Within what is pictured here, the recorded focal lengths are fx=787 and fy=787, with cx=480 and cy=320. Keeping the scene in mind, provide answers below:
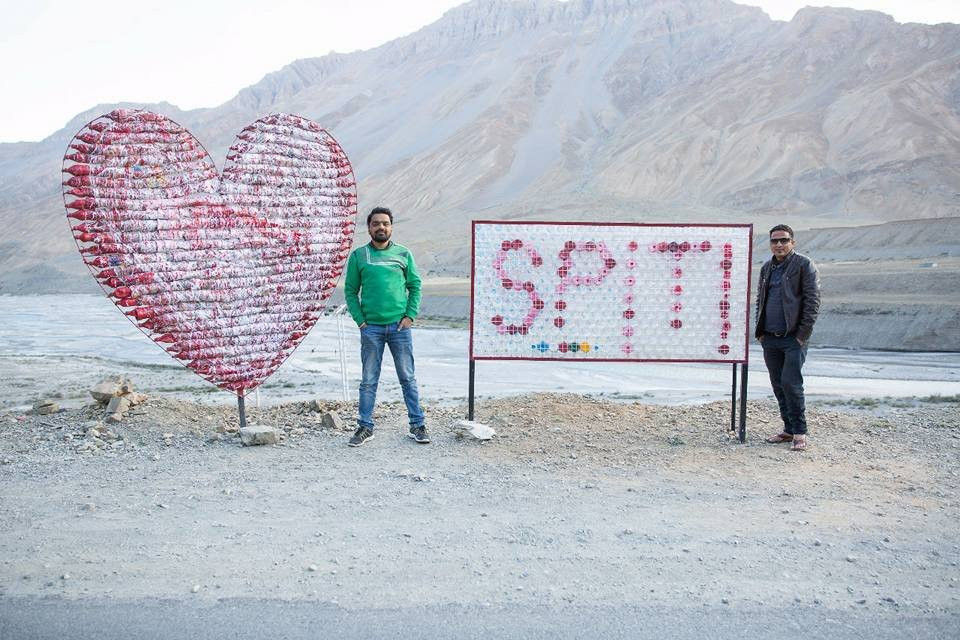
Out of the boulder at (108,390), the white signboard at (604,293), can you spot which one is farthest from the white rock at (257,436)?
the boulder at (108,390)

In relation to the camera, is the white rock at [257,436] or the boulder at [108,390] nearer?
the white rock at [257,436]

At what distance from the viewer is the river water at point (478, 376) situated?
1238 centimetres

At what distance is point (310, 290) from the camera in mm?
6582

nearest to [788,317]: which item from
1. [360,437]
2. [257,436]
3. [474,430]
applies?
[474,430]

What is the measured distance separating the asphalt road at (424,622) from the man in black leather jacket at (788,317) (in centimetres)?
273

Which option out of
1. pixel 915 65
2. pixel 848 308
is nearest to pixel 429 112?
pixel 915 65

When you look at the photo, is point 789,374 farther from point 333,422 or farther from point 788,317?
point 333,422

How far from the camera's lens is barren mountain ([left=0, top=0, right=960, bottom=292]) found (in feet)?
204

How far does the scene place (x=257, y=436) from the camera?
600 centimetres

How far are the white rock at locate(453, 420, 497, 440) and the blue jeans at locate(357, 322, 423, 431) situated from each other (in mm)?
325

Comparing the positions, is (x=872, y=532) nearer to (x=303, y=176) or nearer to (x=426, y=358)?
(x=303, y=176)

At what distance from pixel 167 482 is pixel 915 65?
281 feet

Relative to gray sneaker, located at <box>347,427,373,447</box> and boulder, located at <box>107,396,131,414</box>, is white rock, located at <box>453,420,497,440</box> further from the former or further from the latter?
boulder, located at <box>107,396,131,414</box>

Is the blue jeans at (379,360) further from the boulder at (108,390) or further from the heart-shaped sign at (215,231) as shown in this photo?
the boulder at (108,390)
